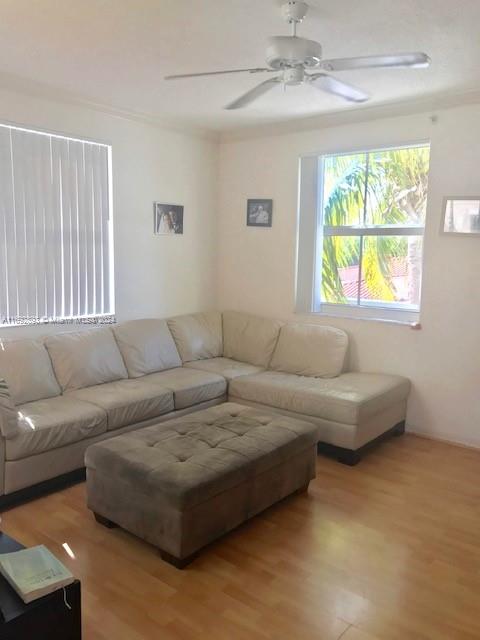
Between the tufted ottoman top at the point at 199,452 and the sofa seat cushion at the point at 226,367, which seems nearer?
the tufted ottoman top at the point at 199,452

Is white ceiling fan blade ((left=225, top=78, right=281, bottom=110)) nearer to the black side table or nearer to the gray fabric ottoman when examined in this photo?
the gray fabric ottoman

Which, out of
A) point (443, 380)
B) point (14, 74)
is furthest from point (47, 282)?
point (443, 380)

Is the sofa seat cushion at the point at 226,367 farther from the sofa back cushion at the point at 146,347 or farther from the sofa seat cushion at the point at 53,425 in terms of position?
the sofa seat cushion at the point at 53,425

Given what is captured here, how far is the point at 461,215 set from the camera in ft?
12.5

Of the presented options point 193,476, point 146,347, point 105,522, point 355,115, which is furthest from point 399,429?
point 355,115

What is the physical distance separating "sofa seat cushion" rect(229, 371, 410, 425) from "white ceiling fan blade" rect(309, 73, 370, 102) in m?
1.91

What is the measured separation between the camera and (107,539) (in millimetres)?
2600

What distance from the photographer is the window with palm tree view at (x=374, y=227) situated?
4168 mm

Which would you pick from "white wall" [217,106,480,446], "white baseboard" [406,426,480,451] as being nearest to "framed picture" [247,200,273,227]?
"white wall" [217,106,480,446]

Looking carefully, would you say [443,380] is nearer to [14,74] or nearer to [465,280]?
[465,280]

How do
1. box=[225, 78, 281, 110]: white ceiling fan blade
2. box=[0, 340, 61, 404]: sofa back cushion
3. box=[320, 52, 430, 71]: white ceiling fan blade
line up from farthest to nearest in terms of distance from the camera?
box=[0, 340, 61, 404]: sofa back cushion, box=[225, 78, 281, 110]: white ceiling fan blade, box=[320, 52, 430, 71]: white ceiling fan blade

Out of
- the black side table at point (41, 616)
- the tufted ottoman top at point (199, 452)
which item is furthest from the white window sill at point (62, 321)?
the black side table at point (41, 616)

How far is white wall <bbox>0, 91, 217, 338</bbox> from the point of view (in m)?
3.91

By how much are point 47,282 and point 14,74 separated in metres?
1.42
